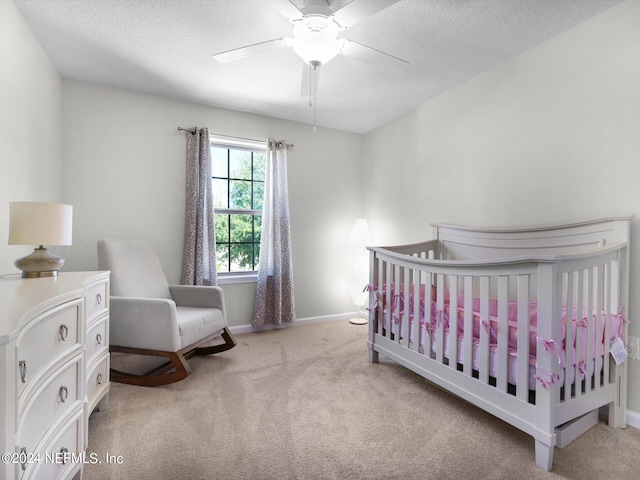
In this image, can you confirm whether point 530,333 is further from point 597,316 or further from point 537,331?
point 597,316

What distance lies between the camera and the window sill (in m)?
3.25

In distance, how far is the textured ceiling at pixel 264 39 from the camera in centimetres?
179

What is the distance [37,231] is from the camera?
5.07ft

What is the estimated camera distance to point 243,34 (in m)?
2.02

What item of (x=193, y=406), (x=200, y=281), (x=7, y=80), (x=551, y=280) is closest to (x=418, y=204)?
(x=551, y=280)

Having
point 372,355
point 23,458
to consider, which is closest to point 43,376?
point 23,458

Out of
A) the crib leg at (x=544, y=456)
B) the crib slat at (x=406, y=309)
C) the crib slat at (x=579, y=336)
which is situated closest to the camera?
the crib leg at (x=544, y=456)

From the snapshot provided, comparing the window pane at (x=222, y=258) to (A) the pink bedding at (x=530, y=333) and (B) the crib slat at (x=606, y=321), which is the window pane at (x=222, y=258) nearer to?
(A) the pink bedding at (x=530, y=333)

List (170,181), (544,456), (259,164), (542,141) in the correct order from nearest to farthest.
→ (544,456) → (542,141) → (170,181) → (259,164)

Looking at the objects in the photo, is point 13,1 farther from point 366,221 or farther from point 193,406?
point 366,221

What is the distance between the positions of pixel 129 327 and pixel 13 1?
1.94 m

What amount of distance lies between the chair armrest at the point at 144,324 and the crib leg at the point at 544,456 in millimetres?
2012

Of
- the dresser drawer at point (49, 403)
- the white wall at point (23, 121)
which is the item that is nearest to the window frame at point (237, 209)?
the white wall at point (23, 121)

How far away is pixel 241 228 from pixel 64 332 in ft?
7.79
